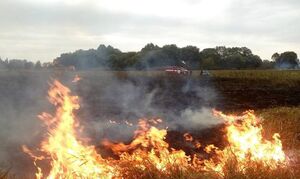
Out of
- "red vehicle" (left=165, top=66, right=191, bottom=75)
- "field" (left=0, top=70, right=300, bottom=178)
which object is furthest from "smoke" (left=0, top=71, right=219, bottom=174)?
"red vehicle" (left=165, top=66, right=191, bottom=75)

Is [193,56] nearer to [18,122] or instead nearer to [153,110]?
[153,110]

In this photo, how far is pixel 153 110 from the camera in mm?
20891

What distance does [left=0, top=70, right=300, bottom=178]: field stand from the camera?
35.4ft

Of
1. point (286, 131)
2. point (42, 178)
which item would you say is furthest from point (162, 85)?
point (42, 178)

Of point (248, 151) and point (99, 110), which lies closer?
point (248, 151)

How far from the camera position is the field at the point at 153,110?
10797 mm

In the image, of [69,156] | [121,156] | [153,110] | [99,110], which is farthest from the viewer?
[153,110]

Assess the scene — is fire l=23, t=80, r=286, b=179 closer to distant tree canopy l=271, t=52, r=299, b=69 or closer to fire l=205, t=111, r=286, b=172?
fire l=205, t=111, r=286, b=172

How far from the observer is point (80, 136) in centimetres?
1216

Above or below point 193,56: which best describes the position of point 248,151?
below

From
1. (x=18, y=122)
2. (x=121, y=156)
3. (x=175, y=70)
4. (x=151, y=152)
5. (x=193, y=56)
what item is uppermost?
(x=193, y=56)

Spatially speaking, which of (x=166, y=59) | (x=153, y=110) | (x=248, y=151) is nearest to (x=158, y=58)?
(x=166, y=59)

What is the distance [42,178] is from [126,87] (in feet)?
52.7

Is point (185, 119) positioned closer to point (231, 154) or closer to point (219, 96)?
point (231, 154)
